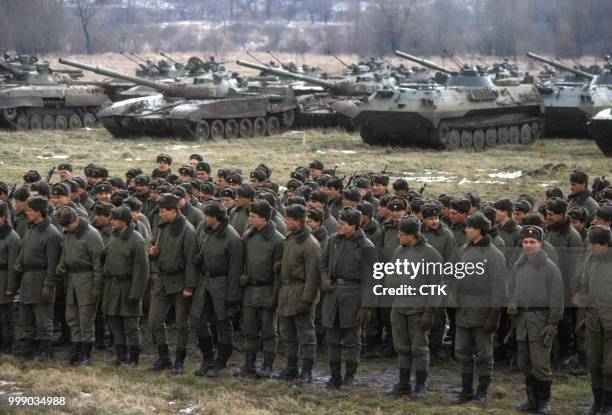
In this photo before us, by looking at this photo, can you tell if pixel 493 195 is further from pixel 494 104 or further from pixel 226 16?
pixel 226 16

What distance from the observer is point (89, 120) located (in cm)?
4000

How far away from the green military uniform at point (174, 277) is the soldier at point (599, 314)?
12.6ft

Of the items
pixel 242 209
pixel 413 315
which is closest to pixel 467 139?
pixel 242 209

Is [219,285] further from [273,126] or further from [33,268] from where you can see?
[273,126]

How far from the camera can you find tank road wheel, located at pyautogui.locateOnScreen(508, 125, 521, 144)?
112 ft

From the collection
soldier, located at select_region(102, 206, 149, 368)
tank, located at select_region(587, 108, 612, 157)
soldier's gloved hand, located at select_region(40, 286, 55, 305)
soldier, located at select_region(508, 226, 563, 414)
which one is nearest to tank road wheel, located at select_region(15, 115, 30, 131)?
tank, located at select_region(587, 108, 612, 157)

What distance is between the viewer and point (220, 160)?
2938cm

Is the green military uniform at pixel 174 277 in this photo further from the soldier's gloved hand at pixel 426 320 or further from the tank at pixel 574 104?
the tank at pixel 574 104

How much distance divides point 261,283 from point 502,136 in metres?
23.7

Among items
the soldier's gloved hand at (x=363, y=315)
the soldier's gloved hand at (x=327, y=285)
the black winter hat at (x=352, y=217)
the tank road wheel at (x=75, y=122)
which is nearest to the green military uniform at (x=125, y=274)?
the soldier's gloved hand at (x=327, y=285)

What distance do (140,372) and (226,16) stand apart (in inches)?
4265

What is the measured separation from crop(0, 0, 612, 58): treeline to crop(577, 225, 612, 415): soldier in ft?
221

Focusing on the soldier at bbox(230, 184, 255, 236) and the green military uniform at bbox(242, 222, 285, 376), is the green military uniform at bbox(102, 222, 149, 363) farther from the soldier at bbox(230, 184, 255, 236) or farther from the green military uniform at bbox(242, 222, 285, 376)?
the soldier at bbox(230, 184, 255, 236)

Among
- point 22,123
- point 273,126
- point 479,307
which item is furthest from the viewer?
point 273,126
